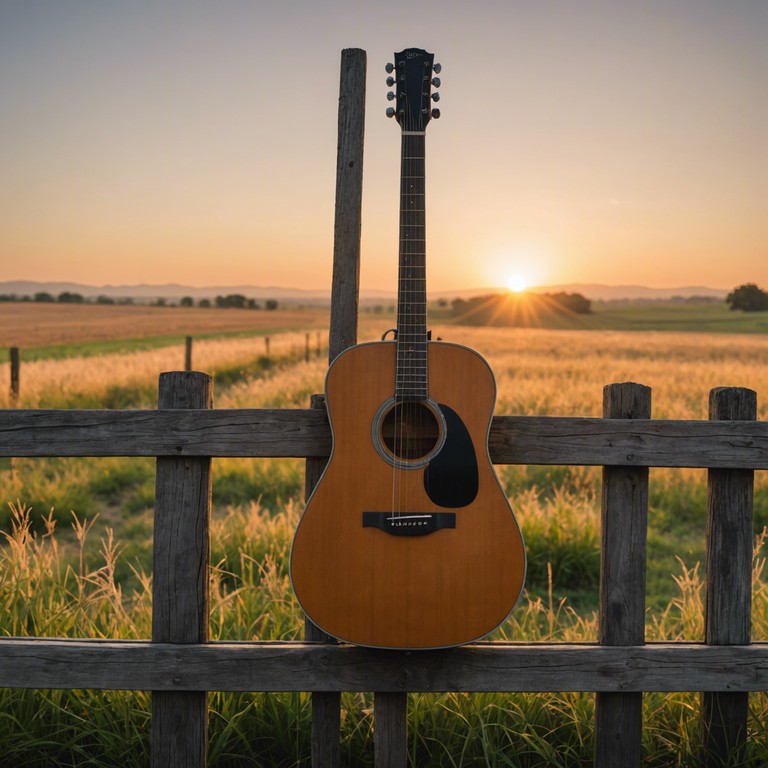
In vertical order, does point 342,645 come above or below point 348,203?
below

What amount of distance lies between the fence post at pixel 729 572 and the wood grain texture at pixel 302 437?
0.32ft

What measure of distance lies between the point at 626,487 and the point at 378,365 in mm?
1097

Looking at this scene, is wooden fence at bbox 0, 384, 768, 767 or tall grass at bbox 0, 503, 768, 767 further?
tall grass at bbox 0, 503, 768, 767

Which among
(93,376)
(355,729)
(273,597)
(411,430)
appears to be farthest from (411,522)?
(93,376)

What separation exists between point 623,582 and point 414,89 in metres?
2.13

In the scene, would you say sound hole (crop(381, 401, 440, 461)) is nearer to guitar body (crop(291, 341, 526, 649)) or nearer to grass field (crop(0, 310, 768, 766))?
guitar body (crop(291, 341, 526, 649))

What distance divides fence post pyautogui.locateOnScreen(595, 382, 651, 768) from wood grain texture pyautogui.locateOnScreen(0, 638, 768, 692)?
0.28 feet

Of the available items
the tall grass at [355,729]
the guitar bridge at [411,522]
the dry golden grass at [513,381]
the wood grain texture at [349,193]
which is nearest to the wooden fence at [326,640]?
the tall grass at [355,729]

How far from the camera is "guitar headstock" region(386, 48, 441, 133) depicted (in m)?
2.98

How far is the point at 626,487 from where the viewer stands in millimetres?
2936

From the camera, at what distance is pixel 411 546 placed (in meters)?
2.69

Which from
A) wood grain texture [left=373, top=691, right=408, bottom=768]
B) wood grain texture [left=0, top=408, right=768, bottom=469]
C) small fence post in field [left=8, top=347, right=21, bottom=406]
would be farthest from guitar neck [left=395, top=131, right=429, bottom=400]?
small fence post in field [left=8, top=347, right=21, bottom=406]

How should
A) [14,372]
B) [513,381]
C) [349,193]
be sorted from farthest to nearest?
[513,381] < [14,372] < [349,193]

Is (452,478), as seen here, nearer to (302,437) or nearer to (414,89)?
(302,437)
